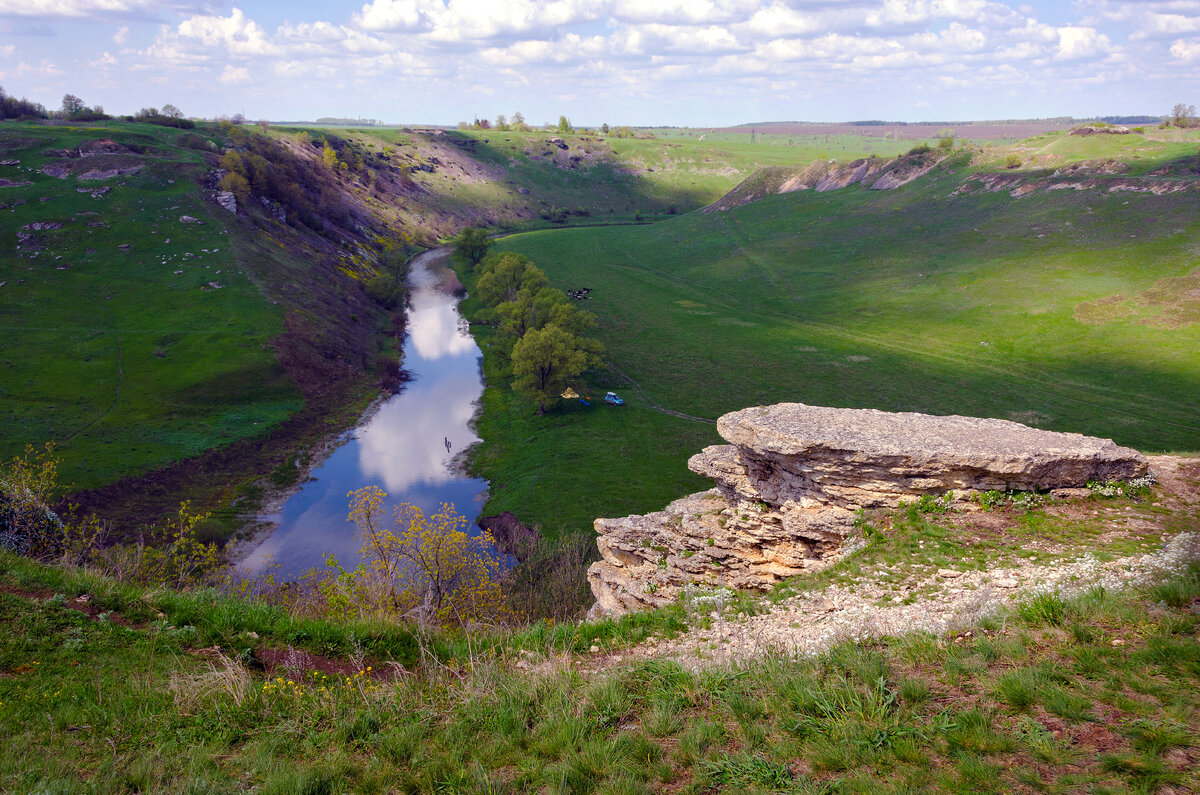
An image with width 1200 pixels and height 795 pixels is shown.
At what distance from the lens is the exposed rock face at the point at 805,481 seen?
627 inches

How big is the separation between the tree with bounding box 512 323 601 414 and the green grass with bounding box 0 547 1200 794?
154ft

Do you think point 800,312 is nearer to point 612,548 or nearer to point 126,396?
point 612,548

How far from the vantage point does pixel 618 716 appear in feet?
30.7

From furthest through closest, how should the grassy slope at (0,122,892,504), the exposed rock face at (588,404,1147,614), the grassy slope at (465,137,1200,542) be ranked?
the grassy slope at (465,137,1200,542) → the grassy slope at (0,122,892,504) → the exposed rock face at (588,404,1147,614)

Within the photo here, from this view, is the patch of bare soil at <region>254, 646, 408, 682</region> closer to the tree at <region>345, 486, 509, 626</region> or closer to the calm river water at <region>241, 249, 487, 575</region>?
the tree at <region>345, 486, 509, 626</region>

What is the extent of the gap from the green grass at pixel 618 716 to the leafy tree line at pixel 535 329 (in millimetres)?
47121

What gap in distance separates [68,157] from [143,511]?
250 ft

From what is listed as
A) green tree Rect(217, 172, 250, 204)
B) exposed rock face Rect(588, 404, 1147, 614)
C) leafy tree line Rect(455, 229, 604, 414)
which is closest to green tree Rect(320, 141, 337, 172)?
green tree Rect(217, 172, 250, 204)

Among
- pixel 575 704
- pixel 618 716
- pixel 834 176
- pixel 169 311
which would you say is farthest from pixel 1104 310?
pixel 169 311

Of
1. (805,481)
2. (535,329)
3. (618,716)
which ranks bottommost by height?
(535,329)

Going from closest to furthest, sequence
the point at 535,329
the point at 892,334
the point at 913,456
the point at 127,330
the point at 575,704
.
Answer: the point at 575,704 < the point at 913,456 < the point at 127,330 < the point at 535,329 < the point at 892,334

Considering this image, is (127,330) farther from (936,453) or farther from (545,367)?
(936,453)

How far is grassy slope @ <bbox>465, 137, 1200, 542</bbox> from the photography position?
47.8 metres

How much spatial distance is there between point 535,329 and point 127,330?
134 feet
